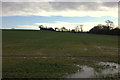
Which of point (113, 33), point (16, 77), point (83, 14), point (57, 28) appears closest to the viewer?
point (16, 77)

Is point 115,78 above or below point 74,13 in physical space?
below

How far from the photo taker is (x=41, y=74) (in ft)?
25.7

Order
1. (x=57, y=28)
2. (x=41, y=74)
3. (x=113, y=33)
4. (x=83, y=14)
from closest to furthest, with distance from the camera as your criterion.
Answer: (x=41, y=74)
(x=83, y=14)
(x=113, y=33)
(x=57, y=28)

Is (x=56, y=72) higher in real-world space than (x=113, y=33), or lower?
lower

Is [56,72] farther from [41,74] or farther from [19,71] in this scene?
[19,71]

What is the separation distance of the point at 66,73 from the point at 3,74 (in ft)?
13.5

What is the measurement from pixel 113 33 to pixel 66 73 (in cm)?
6639

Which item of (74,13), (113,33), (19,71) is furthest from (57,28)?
(19,71)

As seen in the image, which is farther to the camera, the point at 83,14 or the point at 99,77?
the point at 83,14

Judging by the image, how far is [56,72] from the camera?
Result: 27.1 ft

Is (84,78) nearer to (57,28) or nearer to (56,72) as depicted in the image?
(56,72)

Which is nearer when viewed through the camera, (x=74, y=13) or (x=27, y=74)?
(x=27, y=74)

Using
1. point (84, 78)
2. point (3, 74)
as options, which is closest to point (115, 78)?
point (84, 78)

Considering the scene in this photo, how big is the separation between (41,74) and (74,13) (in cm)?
2730
